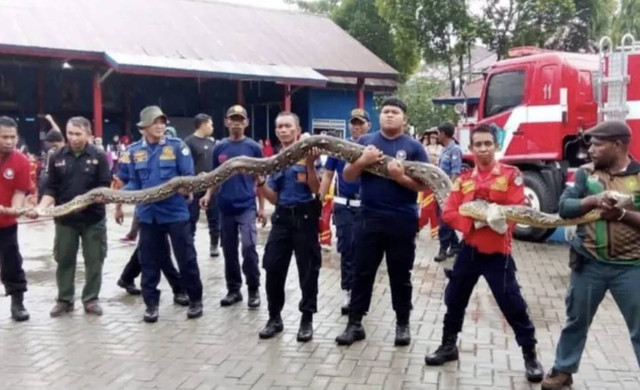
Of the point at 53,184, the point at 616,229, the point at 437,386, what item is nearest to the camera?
the point at 616,229

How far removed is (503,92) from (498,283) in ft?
23.7

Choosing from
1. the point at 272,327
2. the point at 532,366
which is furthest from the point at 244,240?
the point at 532,366

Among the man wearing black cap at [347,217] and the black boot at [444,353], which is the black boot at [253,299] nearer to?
the man wearing black cap at [347,217]

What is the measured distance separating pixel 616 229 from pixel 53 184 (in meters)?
4.94

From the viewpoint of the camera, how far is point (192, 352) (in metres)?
5.45

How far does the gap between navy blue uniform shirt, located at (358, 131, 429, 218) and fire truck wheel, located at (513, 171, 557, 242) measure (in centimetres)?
575

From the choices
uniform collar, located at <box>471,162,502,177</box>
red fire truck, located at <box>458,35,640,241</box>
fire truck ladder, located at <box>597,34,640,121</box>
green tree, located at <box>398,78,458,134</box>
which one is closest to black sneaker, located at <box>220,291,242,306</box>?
uniform collar, located at <box>471,162,502,177</box>

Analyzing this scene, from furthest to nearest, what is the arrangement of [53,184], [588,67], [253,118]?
1. [253,118]
2. [588,67]
3. [53,184]

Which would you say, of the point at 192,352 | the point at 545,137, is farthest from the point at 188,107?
the point at 192,352

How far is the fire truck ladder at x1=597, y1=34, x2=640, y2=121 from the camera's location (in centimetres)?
954

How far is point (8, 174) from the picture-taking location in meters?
6.40

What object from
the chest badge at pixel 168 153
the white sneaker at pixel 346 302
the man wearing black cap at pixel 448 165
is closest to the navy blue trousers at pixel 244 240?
the chest badge at pixel 168 153

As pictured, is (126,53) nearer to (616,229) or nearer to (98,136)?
(98,136)

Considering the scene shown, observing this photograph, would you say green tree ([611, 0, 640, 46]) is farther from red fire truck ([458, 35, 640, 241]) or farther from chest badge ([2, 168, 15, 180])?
chest badge ([2, 168, 15, 180])
